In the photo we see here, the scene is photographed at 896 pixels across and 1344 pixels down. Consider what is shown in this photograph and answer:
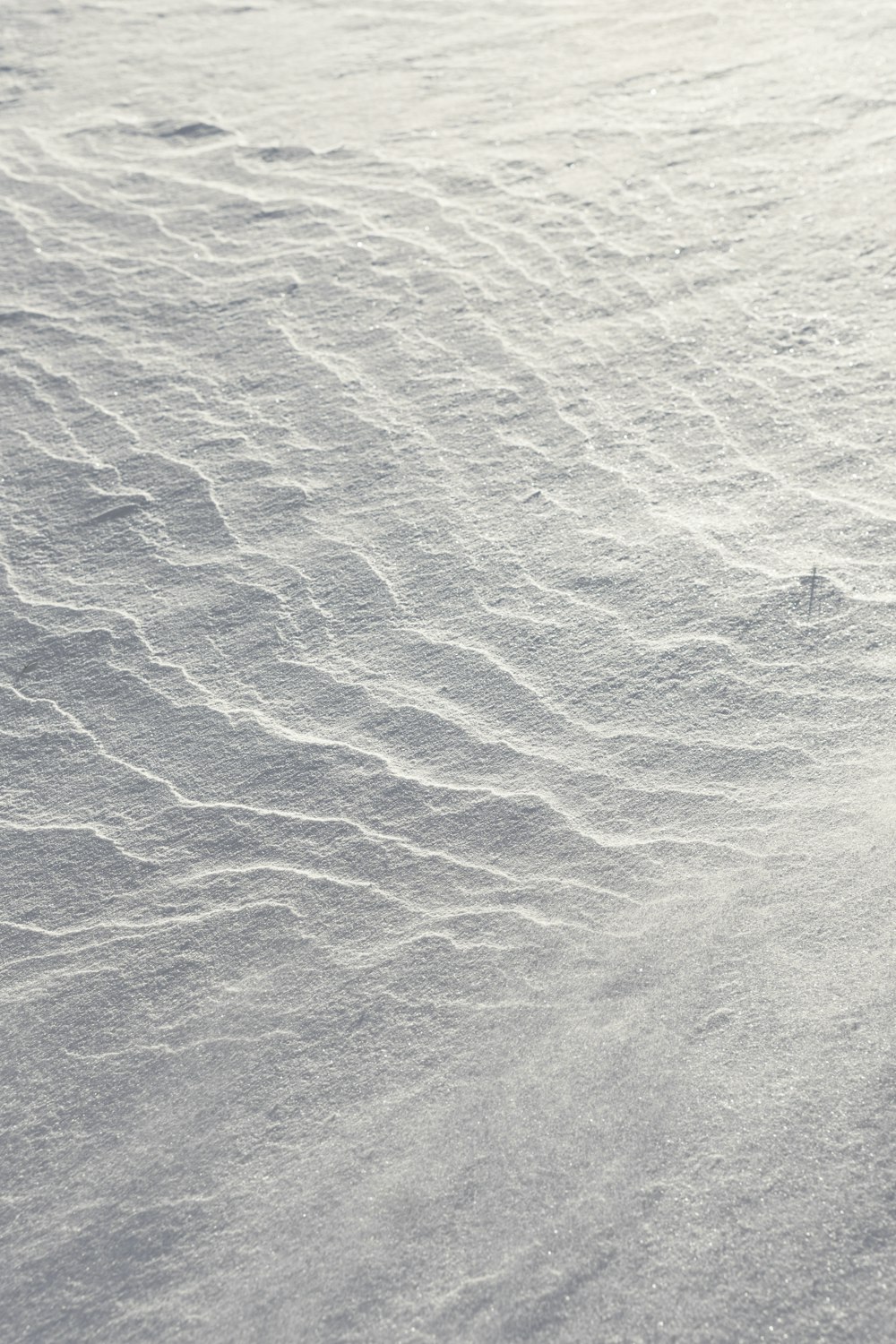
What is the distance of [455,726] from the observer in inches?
146

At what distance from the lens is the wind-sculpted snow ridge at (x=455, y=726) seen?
2645 mm

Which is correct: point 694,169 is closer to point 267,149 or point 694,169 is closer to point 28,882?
point 267,149

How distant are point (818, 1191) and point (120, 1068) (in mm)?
1637

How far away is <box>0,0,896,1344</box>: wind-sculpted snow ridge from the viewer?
8.68ft

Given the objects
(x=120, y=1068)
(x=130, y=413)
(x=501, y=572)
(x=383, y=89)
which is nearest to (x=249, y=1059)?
(x=120, y=1068)

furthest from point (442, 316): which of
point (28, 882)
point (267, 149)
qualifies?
point (28, 882)

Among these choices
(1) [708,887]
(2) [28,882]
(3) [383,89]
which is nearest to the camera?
(1) [708,887]

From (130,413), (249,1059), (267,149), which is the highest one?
(267,149)

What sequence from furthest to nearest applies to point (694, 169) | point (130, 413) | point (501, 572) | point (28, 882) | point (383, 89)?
point (383, 89), point (694, 169), point (130, 413), point (501, 572), point (28, 882)

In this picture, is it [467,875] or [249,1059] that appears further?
[467,875]

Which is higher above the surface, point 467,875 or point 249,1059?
point 467,875

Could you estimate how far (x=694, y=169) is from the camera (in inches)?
241

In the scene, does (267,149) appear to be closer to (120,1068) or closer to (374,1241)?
(120,1068)

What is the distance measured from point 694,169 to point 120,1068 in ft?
16.5
